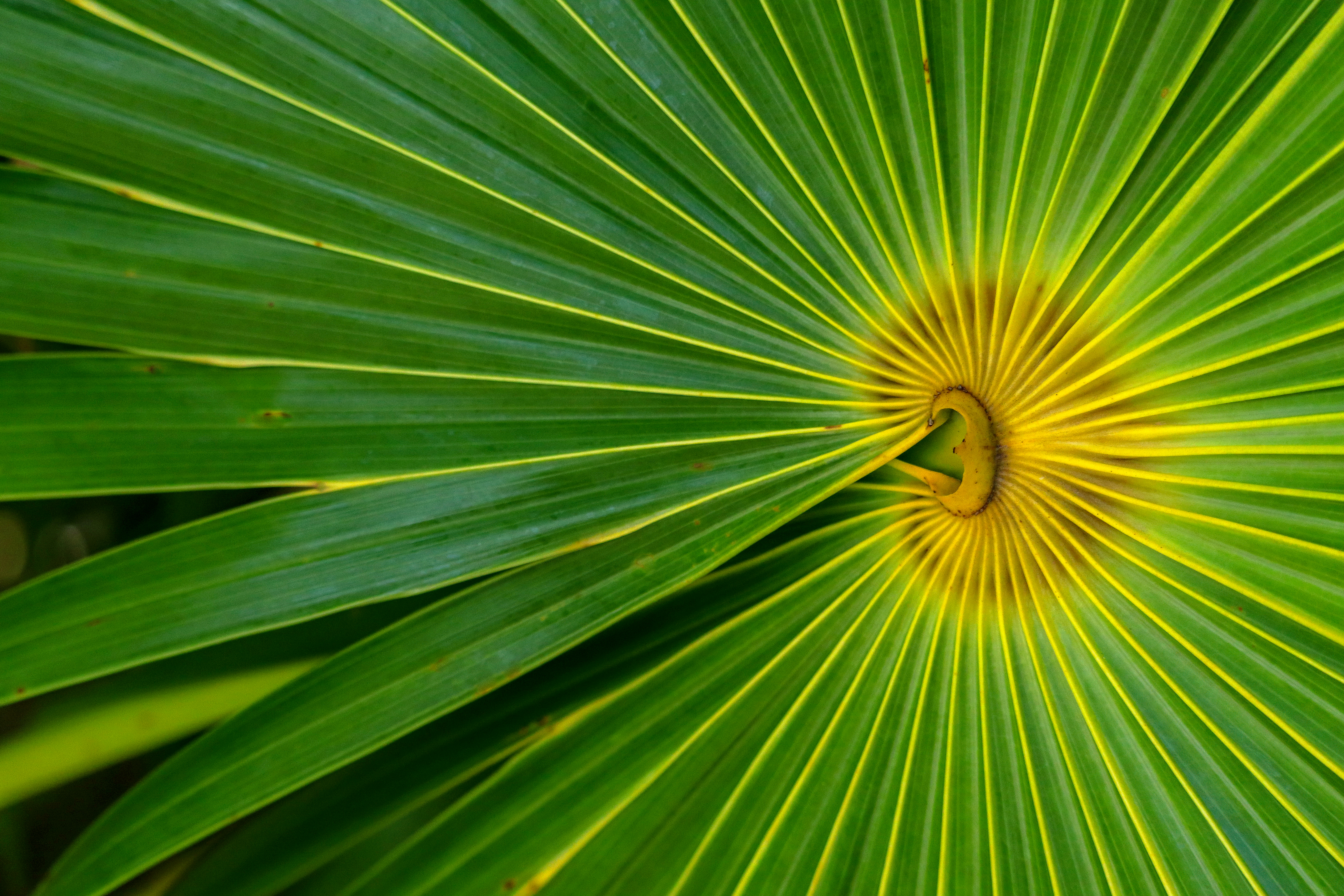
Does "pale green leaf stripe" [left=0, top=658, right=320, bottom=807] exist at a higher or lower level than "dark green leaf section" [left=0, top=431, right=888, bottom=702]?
lower

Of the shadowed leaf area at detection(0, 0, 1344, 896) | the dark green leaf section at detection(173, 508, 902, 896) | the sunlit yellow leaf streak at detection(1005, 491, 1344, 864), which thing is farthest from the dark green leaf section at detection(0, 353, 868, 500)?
the sunlit yellow leaf streak at detection(1005, 491, 1344, 864)

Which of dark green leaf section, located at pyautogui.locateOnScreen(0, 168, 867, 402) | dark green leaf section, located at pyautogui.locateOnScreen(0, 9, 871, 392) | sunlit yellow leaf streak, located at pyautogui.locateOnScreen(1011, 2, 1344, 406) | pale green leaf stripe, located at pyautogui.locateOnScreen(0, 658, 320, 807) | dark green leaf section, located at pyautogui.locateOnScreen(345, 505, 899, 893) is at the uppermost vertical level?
sunlit yellow leaf streak, located at pyautogui.locateOnScreen(1011, 2, 1344, 406)

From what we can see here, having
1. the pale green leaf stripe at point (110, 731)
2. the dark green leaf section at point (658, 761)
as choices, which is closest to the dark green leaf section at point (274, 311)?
the dark green leaf section at point (658, 761)

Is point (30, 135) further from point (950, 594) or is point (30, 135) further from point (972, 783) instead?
point (972, 783)

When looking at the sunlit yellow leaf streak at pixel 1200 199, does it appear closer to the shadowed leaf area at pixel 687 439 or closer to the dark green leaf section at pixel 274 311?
the shadowed leaf area at pixel 687 439

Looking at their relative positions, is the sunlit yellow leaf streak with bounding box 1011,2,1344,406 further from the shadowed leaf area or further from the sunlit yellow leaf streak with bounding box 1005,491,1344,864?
the sunlit yellow leaf streak with bounding box 1005,491,1344,864

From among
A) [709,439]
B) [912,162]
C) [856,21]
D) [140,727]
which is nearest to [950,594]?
[709,439]

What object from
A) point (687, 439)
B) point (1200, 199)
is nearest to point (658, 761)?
point (687, 439)

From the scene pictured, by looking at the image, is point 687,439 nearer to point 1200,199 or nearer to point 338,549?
point 338,549
